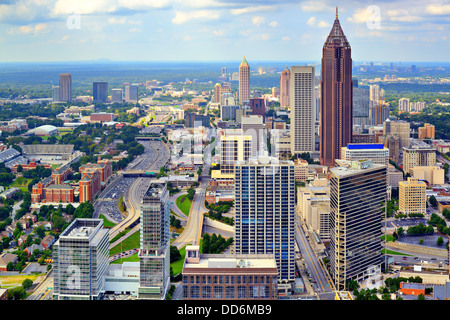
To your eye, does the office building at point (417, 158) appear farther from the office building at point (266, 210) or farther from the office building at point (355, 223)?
the office building at point (266, 210)

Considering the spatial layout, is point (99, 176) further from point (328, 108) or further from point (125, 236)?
point (328, 108)

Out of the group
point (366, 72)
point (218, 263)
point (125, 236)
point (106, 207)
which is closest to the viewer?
point (218, 263)

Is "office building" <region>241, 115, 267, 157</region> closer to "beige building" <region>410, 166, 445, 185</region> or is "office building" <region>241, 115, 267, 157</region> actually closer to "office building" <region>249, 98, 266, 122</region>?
"beige building" <region>410, 166, 445, 185</region>
